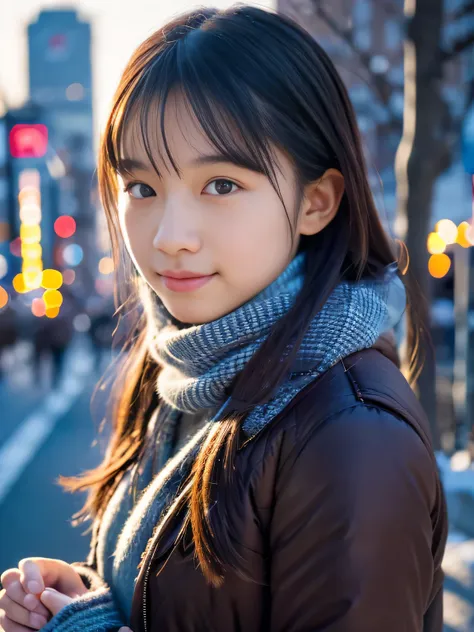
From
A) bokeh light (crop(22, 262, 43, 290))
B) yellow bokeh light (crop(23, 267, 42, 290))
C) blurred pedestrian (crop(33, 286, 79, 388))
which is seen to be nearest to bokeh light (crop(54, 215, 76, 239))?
bokeh light (crop(22, 262, 43, 290))

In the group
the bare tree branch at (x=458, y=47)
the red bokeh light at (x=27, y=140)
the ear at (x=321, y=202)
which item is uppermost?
the red bokeh light at (x=27, y=140)

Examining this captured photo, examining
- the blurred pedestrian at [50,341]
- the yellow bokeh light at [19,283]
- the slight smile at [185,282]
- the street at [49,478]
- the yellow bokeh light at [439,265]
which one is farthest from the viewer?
the yellow bokeh light at [19,283]

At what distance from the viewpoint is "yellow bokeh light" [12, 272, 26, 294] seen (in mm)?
26297

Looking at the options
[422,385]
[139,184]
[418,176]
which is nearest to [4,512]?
[422,385]

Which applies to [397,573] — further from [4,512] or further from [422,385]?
[4,512]

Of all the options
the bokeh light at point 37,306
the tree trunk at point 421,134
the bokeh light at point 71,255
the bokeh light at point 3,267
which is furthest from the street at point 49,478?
the bokeh light at point 71,255

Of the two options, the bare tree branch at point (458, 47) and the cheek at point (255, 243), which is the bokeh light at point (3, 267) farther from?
the cheek at point (255, 243)

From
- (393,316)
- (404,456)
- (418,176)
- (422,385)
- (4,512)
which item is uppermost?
(418,176)

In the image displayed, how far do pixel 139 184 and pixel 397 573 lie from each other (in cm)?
85

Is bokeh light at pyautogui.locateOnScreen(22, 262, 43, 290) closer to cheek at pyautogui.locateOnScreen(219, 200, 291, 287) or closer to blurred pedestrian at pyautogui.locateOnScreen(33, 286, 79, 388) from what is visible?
blurred pedestrian at pyautogui.locateOnScreen(33, 286, 79, 388)

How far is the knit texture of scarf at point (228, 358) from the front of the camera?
135cm

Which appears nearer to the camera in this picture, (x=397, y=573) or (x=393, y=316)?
(x=397, y=573)

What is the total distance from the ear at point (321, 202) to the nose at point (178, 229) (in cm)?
24

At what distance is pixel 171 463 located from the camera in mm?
1512
